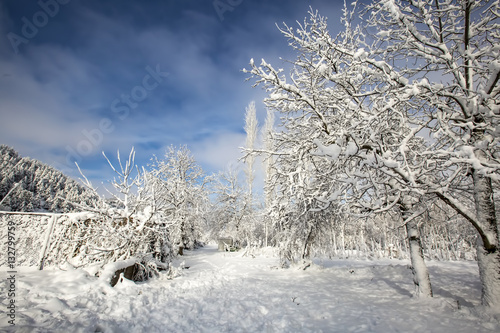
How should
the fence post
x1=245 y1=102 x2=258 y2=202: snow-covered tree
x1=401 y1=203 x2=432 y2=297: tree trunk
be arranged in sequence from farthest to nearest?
x1=245 y1=102 x2=258 y2=202: snow-covered tree, the fence post, x1=401 y1=203 x2=432 y2=297: tree trunk

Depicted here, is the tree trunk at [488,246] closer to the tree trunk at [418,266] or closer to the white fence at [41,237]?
the tree trunk at [418,266]

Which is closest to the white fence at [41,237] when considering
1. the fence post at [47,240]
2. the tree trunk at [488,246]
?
the fence post at [47,240]

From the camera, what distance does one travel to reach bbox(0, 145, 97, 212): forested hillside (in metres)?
29.3

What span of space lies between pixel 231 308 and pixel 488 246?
487cm

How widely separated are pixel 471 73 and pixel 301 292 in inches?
248

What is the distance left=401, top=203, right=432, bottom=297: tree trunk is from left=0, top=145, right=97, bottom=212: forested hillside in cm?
3207

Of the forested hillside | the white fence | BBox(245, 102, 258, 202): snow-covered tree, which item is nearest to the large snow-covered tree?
the white fence

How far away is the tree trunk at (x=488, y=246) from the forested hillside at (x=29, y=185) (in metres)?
33.2

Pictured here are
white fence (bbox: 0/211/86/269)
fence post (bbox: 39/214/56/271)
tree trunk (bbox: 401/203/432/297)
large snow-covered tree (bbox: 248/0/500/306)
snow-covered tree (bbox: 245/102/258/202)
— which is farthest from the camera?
snow-covered tree (bbox: 245/102/258/202)

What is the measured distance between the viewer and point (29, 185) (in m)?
35.2

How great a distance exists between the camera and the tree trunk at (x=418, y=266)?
5076 mm

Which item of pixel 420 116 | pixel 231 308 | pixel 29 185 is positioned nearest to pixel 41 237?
pixel 231 308

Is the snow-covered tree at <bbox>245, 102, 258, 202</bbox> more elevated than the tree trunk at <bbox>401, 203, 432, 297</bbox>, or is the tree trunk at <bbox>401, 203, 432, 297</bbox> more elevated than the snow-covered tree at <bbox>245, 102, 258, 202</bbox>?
the snow-covered tree at <bbox>245, 102, 258, 202</bbox>

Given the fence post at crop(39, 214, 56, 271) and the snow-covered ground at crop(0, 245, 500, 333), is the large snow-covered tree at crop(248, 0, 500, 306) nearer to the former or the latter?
the snow-covered ground at crop(0, 245, 500, 333)
